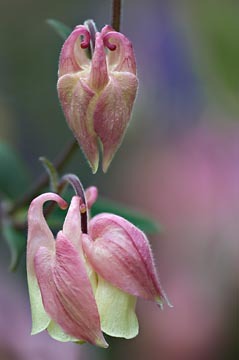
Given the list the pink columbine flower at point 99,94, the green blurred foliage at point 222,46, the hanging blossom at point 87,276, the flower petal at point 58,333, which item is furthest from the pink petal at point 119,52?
the green blurred foliage at point 222,46

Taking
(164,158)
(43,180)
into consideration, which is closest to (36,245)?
(43,180)

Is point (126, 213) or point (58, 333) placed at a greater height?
point (58, 333)

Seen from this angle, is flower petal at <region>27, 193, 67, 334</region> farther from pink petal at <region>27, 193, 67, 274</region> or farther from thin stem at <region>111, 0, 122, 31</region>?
thin stem at <region>111, 0, 122, 31</region>

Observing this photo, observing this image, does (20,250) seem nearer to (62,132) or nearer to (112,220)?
(112,220)

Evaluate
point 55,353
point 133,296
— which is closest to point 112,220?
point 133,296

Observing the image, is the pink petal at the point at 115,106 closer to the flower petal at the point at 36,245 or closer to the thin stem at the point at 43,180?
the flower petal at the point at 36,245

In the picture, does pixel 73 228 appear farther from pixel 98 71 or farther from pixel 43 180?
pixel 43 180
